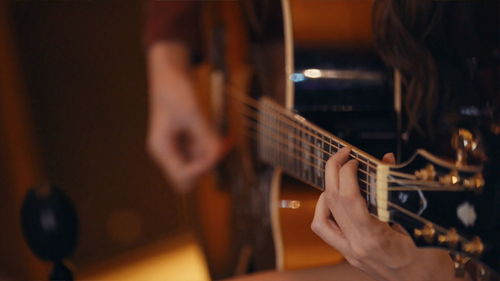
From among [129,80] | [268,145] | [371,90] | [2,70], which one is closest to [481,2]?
[371,90]

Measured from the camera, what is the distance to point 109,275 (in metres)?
1.17

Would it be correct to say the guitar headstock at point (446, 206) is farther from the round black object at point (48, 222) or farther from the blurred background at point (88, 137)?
the blurred background at point (88, 137)

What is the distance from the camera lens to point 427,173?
437mm

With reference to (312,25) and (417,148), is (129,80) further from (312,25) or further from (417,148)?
(417,148)

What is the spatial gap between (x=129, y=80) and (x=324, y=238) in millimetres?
721

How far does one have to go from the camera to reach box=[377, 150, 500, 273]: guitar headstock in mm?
420

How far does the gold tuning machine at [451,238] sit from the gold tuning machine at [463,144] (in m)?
0.06

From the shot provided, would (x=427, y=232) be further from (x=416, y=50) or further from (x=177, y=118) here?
(x=177, y=118)

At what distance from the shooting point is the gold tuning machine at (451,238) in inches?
17.1

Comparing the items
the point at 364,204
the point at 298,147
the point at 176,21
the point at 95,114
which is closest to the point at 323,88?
the point at 298,147

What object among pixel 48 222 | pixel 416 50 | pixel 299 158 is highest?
pixel 416 50

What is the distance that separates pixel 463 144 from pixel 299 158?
210 millimetres

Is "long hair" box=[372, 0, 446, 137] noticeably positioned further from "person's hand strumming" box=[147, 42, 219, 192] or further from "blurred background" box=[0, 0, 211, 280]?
"blurred background" box=[0, 0, 211, 280]

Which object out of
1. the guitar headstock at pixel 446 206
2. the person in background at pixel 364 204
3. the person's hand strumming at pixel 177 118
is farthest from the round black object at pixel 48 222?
the guitar headstock at pixel 446 206
